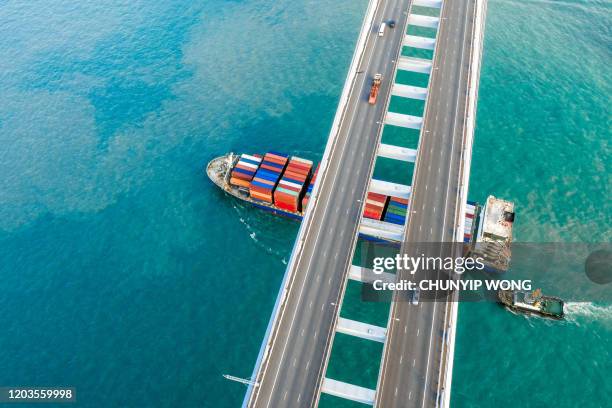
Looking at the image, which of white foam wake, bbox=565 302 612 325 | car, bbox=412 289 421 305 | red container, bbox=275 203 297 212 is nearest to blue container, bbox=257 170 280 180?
red container, bbox=275 203 297 212

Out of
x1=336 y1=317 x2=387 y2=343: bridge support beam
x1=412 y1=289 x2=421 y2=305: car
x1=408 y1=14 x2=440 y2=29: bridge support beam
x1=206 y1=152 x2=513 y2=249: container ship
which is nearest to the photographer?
x1=336 y1=317 x2=387 y2=343: bridge support beam

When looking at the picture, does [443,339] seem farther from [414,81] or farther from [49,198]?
[49,198]

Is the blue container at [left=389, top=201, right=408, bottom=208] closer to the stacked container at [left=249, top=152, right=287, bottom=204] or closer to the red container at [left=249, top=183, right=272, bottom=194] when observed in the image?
the stacked container at [left=249, top=152, right=287, bottom=204]

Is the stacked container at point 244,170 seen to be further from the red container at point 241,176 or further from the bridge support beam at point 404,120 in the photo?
the bridge support beam at point 404,120

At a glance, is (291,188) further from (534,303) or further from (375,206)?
(534,303)

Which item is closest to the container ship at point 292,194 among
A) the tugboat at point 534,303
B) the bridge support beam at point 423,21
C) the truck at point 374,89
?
the tugboat at point 534,303
